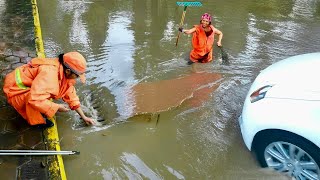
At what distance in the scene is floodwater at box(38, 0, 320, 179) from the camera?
3.89m

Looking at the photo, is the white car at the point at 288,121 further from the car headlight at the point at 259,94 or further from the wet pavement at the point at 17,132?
the wet pavement at the point at 17,132

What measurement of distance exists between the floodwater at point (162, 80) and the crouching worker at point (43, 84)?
0.51m

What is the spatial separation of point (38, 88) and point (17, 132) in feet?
3.04

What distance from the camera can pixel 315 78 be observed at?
3.44m

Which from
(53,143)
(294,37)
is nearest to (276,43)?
(294,37)

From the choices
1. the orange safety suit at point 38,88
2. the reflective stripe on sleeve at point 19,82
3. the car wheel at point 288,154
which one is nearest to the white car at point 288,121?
the car wheel at point 288,154

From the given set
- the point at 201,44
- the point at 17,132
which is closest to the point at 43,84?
the point at 17,132

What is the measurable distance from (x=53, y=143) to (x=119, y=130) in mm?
814

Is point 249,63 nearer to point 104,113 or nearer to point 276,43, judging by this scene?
point 276,43

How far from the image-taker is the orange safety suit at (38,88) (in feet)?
11.8

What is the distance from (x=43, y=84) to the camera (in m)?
3.60

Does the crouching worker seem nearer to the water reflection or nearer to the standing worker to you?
the water reflection

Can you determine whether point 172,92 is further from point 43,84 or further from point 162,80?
point 43,84

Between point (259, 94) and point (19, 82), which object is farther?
point (19, 82)
